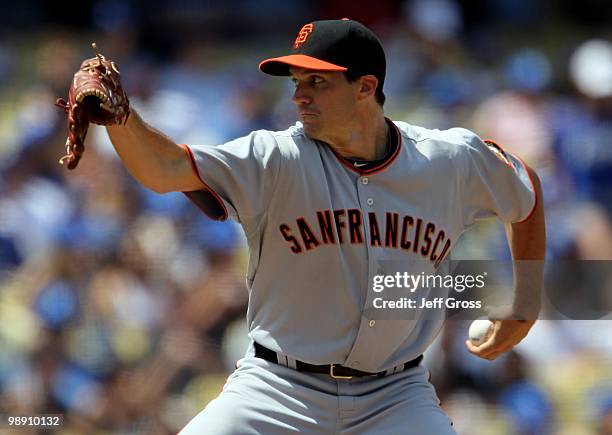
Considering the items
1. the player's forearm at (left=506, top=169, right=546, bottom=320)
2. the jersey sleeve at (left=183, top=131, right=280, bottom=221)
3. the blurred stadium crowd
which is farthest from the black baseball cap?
the blurred stadium crowd

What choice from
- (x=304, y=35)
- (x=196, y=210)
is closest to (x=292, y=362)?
(x=304, y=35)

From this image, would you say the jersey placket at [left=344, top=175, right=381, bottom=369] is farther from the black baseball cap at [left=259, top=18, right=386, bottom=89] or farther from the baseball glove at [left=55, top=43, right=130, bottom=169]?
the baseball glove at [left=55, top=43, right=130, bottom=169]

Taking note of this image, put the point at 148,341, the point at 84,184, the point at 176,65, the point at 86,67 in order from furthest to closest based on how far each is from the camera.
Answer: the point at 176,65, the point at 84,184, the point at 148,341, the point at 86,67

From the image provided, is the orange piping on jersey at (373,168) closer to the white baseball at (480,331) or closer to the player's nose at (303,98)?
the player's nose at (303,98)

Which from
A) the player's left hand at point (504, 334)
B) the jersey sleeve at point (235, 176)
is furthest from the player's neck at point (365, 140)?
the player's left hand at point (504, 334)

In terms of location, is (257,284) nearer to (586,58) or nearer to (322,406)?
(322,406)

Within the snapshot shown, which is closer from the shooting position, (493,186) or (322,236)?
(322,236)

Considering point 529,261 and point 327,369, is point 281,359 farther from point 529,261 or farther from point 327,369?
point 529,261

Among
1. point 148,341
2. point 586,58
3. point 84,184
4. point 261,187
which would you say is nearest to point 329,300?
point 261,187
